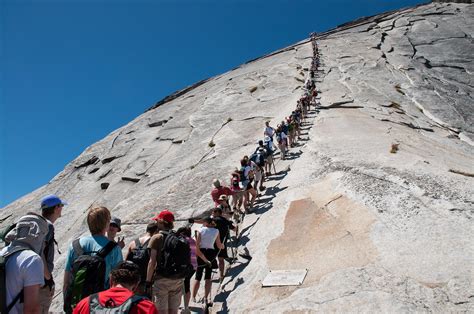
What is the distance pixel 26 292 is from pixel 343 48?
48.5 meters

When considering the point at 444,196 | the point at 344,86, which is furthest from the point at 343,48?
the point at 444,196

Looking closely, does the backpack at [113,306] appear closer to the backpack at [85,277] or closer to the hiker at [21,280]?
the hiker at [21,280]

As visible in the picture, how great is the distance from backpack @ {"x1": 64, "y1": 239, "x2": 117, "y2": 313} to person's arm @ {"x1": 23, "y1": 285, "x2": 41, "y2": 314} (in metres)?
0.56

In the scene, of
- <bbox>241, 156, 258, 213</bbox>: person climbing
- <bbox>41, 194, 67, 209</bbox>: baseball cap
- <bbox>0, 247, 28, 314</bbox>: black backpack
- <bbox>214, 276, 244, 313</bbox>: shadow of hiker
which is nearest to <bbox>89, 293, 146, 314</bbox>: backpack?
<bbox>0, 247, 28, 314</bbox>: black backpack

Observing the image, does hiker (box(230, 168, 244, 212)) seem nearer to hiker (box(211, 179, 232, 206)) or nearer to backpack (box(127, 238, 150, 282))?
hiker (box(211, 179, 232, 206))

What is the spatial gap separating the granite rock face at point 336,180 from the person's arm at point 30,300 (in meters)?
4.36

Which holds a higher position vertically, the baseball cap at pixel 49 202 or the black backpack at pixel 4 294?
the baseball cap at pixel 49 202

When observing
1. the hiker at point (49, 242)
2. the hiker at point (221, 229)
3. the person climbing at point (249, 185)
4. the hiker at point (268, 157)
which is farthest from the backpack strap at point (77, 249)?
the hiker at point (268, 157)

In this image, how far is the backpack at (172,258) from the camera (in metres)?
6.27

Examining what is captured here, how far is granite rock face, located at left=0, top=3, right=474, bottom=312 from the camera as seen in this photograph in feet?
24.5

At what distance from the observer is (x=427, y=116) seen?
2608 centimetres

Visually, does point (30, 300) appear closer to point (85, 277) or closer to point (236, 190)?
point (85, 277)

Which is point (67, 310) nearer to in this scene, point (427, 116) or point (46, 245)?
point (46, 245)

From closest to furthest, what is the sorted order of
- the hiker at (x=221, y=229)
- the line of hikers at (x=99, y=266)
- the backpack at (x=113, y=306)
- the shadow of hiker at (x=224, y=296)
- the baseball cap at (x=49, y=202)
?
the backpack at (x=113, y=306)
the line of hikers at (x=99, y=266)
the baseball cap at (x=49, y=202)
the shadow of hiker at (x=224, y=296)
the hiker at (x=221, y=229)
